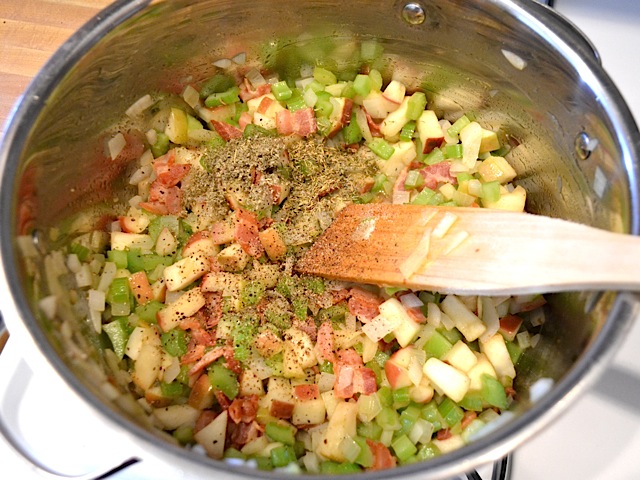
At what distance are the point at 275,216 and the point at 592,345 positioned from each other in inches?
31.5

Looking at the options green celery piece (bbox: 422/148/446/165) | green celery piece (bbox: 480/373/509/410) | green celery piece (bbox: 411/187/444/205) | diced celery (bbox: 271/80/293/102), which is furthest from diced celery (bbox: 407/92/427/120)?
green celery piece (bbox: 480/373/509/410)

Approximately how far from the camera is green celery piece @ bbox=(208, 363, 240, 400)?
129 centimetres

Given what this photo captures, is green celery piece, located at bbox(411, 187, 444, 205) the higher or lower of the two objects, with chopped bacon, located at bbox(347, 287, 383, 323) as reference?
higher

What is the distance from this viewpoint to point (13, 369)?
1.30 metres

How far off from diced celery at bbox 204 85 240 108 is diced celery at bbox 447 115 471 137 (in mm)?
594

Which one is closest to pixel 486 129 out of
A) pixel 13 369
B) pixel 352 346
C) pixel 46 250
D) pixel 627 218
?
pixel 627 218

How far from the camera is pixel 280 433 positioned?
123 cm

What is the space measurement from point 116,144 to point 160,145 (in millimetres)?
128

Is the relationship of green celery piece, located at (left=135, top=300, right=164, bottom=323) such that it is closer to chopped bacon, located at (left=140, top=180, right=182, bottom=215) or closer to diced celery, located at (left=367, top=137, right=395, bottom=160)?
chopped bacon, located at (left=140, top=180, right=182, bottom=215)

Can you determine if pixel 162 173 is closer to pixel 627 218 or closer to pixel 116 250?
pixel 116 250

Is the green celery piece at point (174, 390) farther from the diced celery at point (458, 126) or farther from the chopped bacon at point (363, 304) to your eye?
the diced celery at point (458, 126)

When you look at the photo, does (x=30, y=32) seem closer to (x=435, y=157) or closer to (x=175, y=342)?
(x=175, y=342)

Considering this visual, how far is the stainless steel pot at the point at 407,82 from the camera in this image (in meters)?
0.95

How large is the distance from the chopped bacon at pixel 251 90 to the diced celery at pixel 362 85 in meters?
0.25
